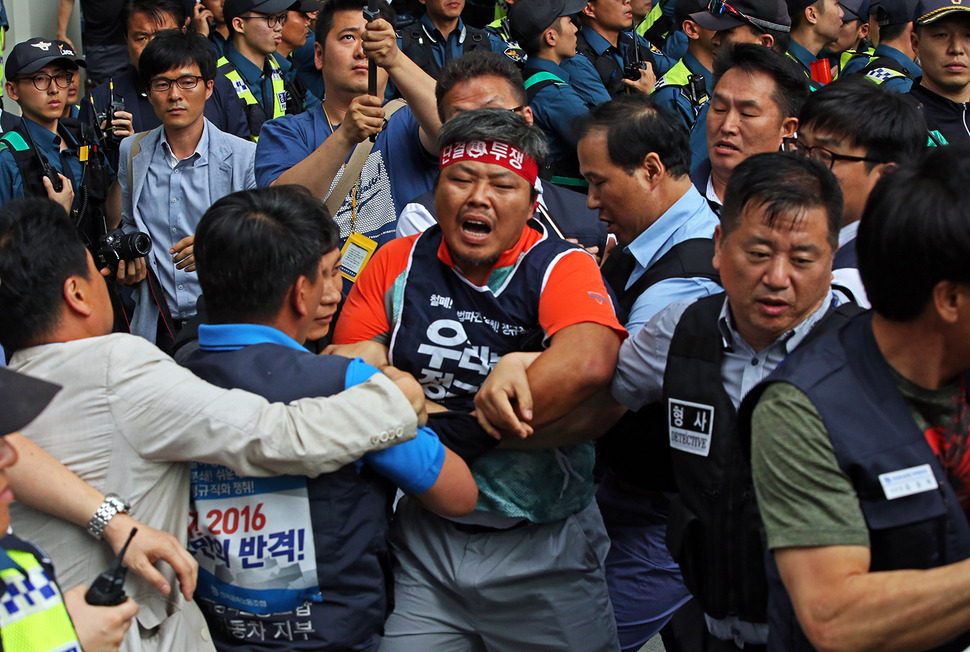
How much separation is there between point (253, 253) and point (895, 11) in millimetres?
5972

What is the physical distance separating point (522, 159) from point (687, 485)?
1023 mm

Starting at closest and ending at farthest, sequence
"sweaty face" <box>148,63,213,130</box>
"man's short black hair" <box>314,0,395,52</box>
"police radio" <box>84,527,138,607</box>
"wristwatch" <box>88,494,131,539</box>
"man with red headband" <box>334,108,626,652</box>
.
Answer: "police radio" <box>84,527,138,607</box> < "wristwatch" <box>88,494,131,539</box> < "man with red headband" <box>334,108,626,652</box> < "man's short black hair" <box>314,0,395,52</box> < "sweaty face" <box>148,63,213,130</box>

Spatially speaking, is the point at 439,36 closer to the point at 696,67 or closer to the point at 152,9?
the point at 696,67

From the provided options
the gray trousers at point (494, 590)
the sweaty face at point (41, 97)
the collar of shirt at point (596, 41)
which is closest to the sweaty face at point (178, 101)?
the sweaty face at point (41, 97)

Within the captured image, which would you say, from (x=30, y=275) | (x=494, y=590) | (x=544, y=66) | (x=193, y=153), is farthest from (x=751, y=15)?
(x=30, y=275)

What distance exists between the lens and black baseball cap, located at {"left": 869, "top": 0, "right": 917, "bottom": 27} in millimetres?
6668

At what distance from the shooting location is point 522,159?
9.04ft

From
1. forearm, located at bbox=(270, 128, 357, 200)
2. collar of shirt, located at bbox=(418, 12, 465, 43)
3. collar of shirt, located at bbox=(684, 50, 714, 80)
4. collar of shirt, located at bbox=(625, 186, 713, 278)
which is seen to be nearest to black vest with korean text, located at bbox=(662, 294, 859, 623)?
collar of shirt, located at bbox=(625, 186, 713, 278)

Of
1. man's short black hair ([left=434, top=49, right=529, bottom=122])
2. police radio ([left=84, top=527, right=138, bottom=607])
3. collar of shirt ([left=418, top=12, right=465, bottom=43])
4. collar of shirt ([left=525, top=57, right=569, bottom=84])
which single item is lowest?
police radio ([left=84, top=527, right=138, bottom=607])

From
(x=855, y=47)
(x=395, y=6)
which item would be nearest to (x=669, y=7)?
(x=855, y=47)

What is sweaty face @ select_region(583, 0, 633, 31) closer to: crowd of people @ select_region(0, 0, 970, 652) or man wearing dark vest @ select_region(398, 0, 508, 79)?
man wearing dark vest @ select_region(398, 0, 508, 79)

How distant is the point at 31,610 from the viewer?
5.52 ft

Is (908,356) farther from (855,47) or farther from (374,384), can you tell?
(855,47)

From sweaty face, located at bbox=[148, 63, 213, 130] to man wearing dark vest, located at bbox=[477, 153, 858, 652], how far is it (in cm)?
309
